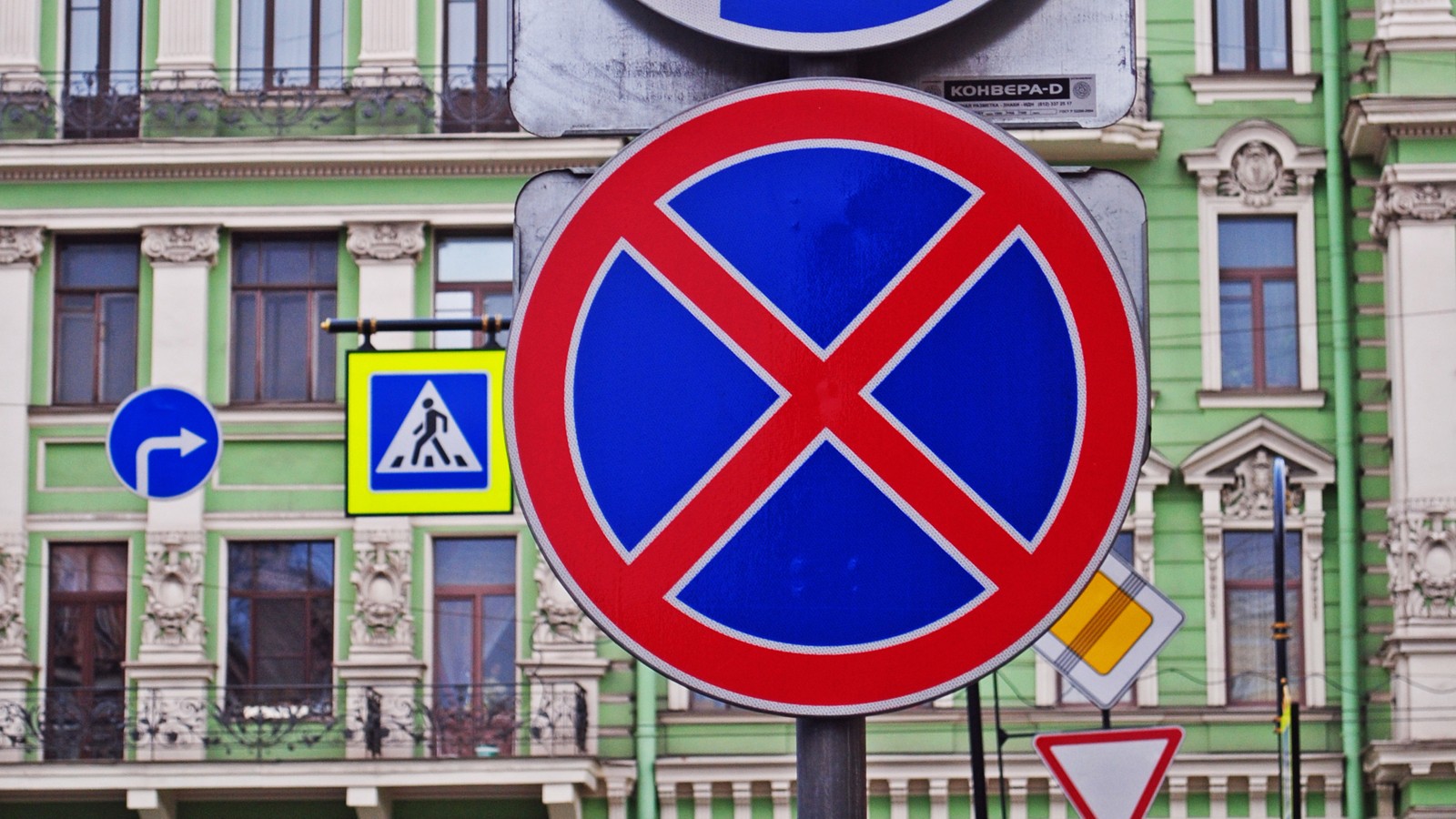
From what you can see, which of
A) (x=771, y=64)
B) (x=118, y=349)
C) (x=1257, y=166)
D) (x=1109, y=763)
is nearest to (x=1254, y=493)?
(x=1257, y=166)

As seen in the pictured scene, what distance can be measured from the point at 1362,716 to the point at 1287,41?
670 centimetres

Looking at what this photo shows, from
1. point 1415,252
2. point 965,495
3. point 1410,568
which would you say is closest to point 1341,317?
point 1415,252

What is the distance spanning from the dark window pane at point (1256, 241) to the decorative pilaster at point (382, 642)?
8515 mm

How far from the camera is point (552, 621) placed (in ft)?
83.5

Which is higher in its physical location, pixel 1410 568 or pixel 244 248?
pixel 244 248

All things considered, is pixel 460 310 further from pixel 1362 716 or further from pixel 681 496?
pixel 681 496

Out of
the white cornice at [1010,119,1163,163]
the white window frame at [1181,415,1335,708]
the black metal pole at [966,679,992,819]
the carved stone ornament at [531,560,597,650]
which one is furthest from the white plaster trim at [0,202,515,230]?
the black metal pole at [966,679,992,819]

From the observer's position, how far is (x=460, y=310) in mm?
25969

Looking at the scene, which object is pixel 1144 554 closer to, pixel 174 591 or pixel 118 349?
pixel 174 591

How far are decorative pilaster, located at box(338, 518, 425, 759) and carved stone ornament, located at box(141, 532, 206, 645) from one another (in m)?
1.51

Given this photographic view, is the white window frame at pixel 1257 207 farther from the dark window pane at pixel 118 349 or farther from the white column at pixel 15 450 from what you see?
the white column at pixel 15 450

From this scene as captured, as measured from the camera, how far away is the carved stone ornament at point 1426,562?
82.0 ft

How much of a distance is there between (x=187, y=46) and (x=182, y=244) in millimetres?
1979

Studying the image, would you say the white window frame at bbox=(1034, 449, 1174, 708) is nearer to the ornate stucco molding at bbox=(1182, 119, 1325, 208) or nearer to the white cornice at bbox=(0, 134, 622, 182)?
the ornate stucco molding at bbox=(1182, 119, 1325, 208)
